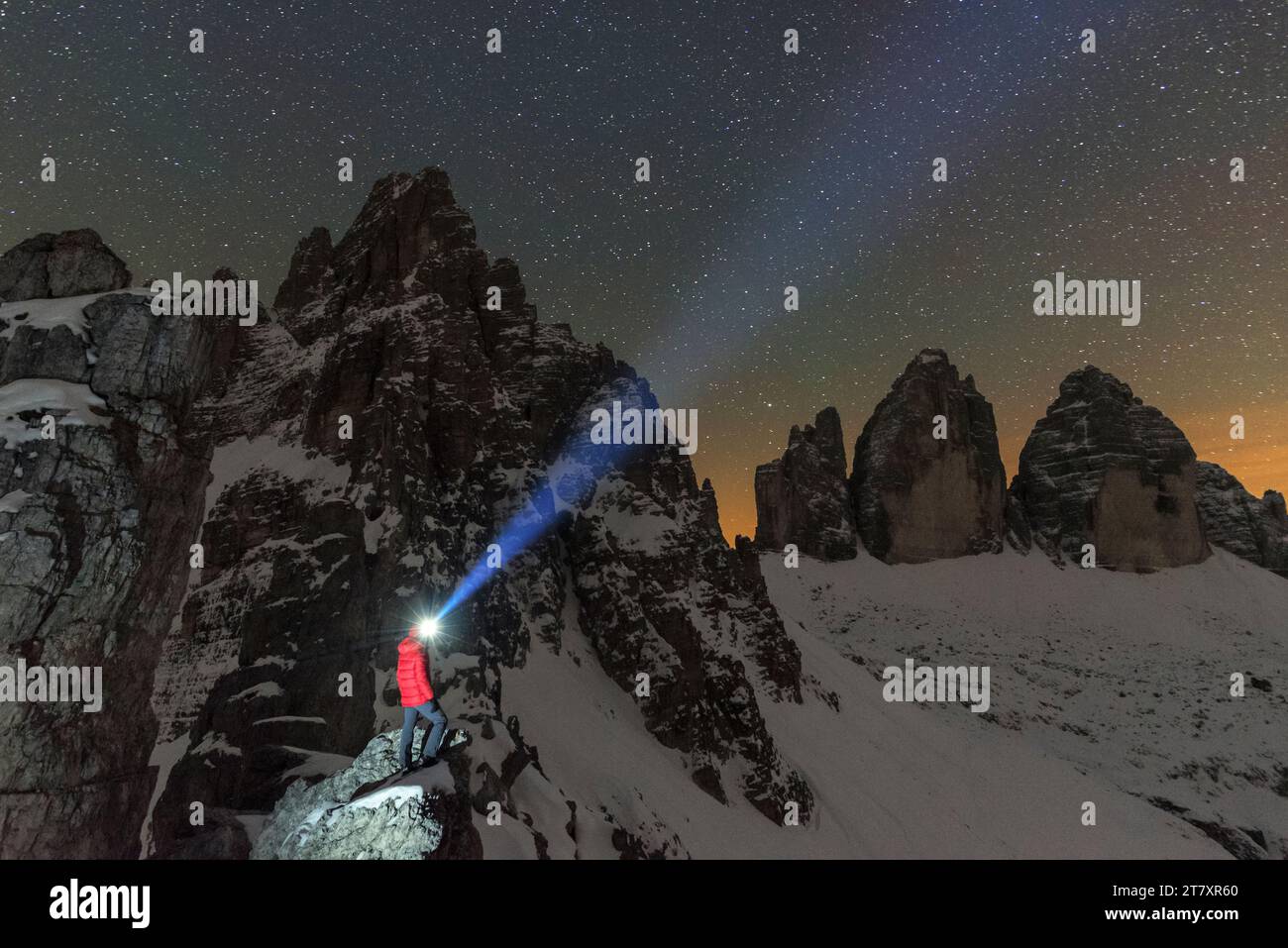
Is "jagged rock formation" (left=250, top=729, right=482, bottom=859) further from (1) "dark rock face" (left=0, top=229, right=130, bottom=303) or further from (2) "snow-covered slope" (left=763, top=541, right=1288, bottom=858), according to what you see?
(2) "snow-covered slope" (left=763, top=541, right=1288, bottom=858)

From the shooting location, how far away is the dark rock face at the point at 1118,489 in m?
115

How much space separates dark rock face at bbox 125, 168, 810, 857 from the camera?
36.2 m

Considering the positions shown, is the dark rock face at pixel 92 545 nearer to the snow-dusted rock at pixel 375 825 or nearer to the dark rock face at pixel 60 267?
the dark rock face at pixel 60 267

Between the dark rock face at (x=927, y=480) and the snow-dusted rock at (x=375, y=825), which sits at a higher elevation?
the dark rock face at (x=927, y=480)

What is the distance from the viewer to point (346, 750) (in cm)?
3544

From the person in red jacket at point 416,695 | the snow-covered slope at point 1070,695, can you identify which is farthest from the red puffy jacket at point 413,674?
the snow-covered slope at point 1070,695

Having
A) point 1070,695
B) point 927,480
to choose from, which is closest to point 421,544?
point 1070,695

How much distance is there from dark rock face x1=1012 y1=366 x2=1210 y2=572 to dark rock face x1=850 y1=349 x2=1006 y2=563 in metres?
8.85

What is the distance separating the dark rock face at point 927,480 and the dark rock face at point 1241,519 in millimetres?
34992

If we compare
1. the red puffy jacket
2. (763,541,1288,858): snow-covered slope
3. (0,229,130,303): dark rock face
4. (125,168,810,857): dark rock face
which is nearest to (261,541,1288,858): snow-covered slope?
(763,541,1288,858): snow-covered slope

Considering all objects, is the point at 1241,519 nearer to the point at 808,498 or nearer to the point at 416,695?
the point at 808,498
